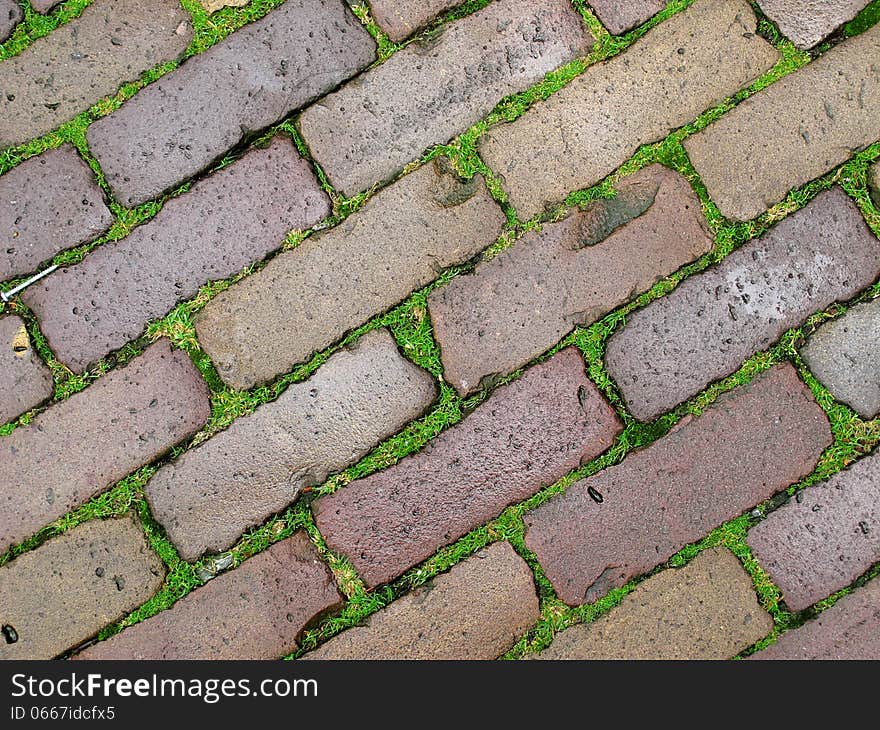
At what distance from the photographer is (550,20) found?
239cm

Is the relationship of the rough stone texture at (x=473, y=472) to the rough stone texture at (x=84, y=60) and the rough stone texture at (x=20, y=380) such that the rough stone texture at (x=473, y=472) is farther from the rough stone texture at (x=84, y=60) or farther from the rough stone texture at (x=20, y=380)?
the rough stone texture at (x=84, y=60)

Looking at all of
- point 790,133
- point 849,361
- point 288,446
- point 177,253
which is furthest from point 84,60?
point 849,361

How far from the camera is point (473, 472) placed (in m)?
2.28

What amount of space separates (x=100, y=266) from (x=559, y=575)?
5.41 ft

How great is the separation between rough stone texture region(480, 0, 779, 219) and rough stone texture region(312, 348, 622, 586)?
0.55m

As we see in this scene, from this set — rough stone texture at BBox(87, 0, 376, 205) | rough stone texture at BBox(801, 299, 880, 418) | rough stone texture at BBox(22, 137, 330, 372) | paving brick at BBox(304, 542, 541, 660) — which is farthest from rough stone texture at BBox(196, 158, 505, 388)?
rough stone texture at BBox(801, 299, 880, 418)

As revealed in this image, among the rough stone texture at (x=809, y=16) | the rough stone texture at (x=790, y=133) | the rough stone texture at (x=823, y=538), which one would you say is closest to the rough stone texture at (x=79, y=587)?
the rough stone texture at (x=823, y=538)

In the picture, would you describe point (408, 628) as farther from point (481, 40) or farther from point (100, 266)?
point (481, 40)

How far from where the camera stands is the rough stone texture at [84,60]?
234cm

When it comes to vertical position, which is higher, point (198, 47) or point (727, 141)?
point (198, 47)

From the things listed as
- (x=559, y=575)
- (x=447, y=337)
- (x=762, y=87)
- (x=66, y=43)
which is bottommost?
(x=559, y=575)

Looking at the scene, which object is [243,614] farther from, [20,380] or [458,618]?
[20,380]

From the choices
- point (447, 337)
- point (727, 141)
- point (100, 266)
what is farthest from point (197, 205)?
point (727, 141)

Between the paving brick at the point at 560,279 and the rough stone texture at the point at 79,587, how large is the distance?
41.9 inches
